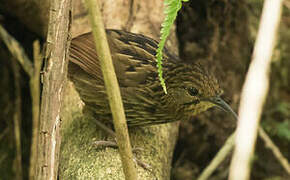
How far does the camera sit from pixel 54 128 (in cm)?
162

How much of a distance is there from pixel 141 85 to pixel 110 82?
5.62ft

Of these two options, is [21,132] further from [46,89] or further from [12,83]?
[46,89]

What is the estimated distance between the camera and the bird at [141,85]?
302 cm

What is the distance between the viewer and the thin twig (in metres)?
3.79

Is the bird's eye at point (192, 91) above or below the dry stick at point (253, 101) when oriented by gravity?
above

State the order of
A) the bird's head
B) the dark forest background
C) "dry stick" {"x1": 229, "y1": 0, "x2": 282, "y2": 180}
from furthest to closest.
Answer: the dark forest background
the bird's head
"dry stick" {"x1": 229, "y1": 0, "x2": 282, "y2": 180}

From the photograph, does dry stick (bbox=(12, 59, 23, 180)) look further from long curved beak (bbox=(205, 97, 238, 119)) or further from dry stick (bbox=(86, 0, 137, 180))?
dry stick (bbox=(86, 0, 137, 180))

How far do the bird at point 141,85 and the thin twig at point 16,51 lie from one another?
2.72ft

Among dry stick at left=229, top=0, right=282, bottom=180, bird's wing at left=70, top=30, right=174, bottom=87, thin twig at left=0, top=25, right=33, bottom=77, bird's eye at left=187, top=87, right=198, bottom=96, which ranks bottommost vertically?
dry stick at left=229, top=0, right=282, bottom=180

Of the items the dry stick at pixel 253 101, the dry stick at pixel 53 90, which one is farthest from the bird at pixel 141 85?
the dry stick at pixel 253 101

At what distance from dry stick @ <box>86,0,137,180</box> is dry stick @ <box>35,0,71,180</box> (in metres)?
0.29

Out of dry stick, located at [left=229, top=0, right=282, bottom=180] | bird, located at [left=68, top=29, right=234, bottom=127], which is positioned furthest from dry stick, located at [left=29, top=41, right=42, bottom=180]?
dry stick, located at [left=229, top=0, right=282, bottom=180]

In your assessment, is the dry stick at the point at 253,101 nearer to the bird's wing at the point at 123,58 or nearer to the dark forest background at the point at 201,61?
the bird's wing at the point at 123,58

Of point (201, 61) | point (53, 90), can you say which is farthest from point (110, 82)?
point (201, 61)
